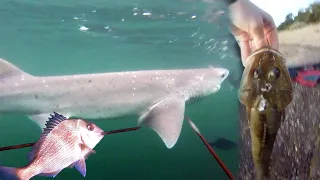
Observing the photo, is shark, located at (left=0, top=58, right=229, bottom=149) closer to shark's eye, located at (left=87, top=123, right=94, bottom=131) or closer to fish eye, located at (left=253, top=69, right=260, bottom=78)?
shark's eye, located at (left=87, top=123, right=94, bottom=131)

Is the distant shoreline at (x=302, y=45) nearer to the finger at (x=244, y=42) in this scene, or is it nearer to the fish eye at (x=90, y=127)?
the finger at (x=244, y=42)

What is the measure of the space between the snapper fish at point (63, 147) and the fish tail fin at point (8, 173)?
0.14 meters

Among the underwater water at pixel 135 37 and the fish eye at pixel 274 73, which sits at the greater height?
the fish eye at pixel 274 73

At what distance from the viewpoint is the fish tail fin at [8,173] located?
4.26 ft

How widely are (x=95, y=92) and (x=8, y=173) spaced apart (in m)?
5.78

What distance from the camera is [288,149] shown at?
5.49 metres

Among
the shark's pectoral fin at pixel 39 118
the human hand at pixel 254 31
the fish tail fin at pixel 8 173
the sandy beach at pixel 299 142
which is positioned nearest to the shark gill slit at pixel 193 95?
the sandy beach at pixel 299 142

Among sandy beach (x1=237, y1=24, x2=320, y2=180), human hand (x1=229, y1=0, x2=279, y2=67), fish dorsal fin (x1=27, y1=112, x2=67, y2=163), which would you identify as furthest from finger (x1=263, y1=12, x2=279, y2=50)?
sandy beach (x1=237, y1=24, x2=320, y2=180)

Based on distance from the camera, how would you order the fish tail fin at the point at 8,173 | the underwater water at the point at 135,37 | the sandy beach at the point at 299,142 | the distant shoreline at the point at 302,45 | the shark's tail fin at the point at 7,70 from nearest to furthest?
the fish tail fin at the point at 8,173 → the sandy beach at the point at 299,142 → the shark's tail fin at the point at 7,70 → the distant shoreline at the point at 302,45 → the underwater water at the point at 135,37

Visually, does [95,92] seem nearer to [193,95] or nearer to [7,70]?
[7,70]

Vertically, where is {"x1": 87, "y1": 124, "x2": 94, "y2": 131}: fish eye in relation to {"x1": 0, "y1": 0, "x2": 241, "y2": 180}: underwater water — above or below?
above

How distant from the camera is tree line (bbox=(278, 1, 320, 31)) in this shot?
273 inches

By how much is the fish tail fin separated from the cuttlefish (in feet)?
3.63

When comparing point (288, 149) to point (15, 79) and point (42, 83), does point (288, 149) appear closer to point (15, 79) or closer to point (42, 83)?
point (42, 83)
